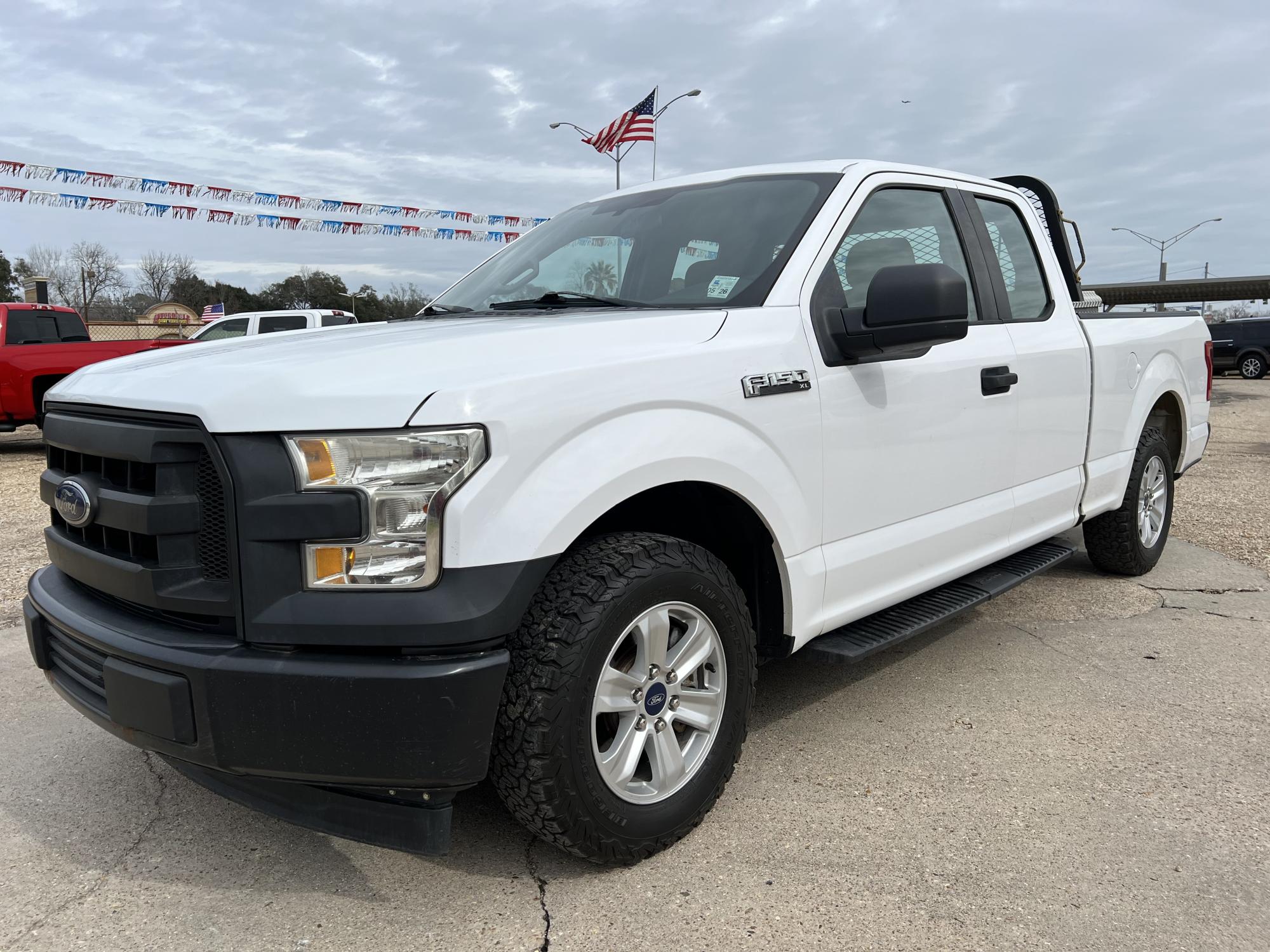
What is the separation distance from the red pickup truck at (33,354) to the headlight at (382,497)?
394 inches

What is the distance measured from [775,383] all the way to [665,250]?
88 cm

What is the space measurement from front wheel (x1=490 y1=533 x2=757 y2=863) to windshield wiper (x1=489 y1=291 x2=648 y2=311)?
3.08ft


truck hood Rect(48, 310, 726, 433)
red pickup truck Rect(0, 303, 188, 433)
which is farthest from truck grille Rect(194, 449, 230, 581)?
red pickup truck Rect(0, 303, 188, 433)

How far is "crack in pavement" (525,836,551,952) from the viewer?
6.93 feet

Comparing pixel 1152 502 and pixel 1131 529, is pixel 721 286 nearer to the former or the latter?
pixel 1131 529

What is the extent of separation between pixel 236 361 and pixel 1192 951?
2541 mm

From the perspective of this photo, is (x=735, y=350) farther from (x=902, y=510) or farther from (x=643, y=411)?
Answer: (x=902, y=510)

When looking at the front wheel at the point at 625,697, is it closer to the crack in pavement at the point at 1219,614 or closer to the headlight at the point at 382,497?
the headlight at the point at 382,497

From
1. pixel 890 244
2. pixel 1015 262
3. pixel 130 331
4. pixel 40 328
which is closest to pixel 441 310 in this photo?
pixel 890 244

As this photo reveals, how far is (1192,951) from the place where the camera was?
6.73ft

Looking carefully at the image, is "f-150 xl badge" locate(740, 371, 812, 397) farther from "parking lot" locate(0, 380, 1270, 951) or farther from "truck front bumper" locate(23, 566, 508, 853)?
"parking lot" locate(0, 380, 1270, 951)

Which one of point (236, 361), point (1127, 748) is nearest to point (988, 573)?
point (1127, 748)

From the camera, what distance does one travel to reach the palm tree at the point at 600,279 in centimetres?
318

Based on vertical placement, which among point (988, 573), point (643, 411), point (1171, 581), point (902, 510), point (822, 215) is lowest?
point (1171, 581)
